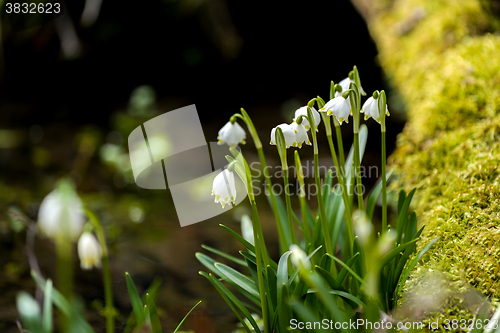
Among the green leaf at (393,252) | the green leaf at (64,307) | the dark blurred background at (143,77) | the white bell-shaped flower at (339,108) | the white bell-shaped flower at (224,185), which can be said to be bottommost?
the green leaf at (393,252)

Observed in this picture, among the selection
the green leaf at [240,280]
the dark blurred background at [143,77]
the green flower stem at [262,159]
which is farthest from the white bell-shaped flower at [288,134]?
the dark blurred background at [143,77]

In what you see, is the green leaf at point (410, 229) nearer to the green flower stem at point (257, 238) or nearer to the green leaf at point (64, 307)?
the green flower stem at point (257, 238)

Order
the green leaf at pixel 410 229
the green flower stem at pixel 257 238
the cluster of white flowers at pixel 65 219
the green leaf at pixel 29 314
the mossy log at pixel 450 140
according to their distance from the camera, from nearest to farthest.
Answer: the cluster of white flowers at pixel 65 219
the green leaf at pixel 29 314
the green flower stem at pixel 257 238
the mossy log at pixel 450 140
the green leaf at pixel 410 229

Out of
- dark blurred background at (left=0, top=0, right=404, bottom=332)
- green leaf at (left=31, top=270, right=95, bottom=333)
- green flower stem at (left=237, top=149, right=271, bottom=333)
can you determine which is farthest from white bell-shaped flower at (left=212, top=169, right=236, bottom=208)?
dark blurred background at (left=0, top=0, right=404, bottom=332)

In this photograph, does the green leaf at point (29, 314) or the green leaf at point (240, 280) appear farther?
the green leaf at point (240, 280)

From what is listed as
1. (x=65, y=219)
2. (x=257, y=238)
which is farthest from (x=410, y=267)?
(x=65, y=219)
